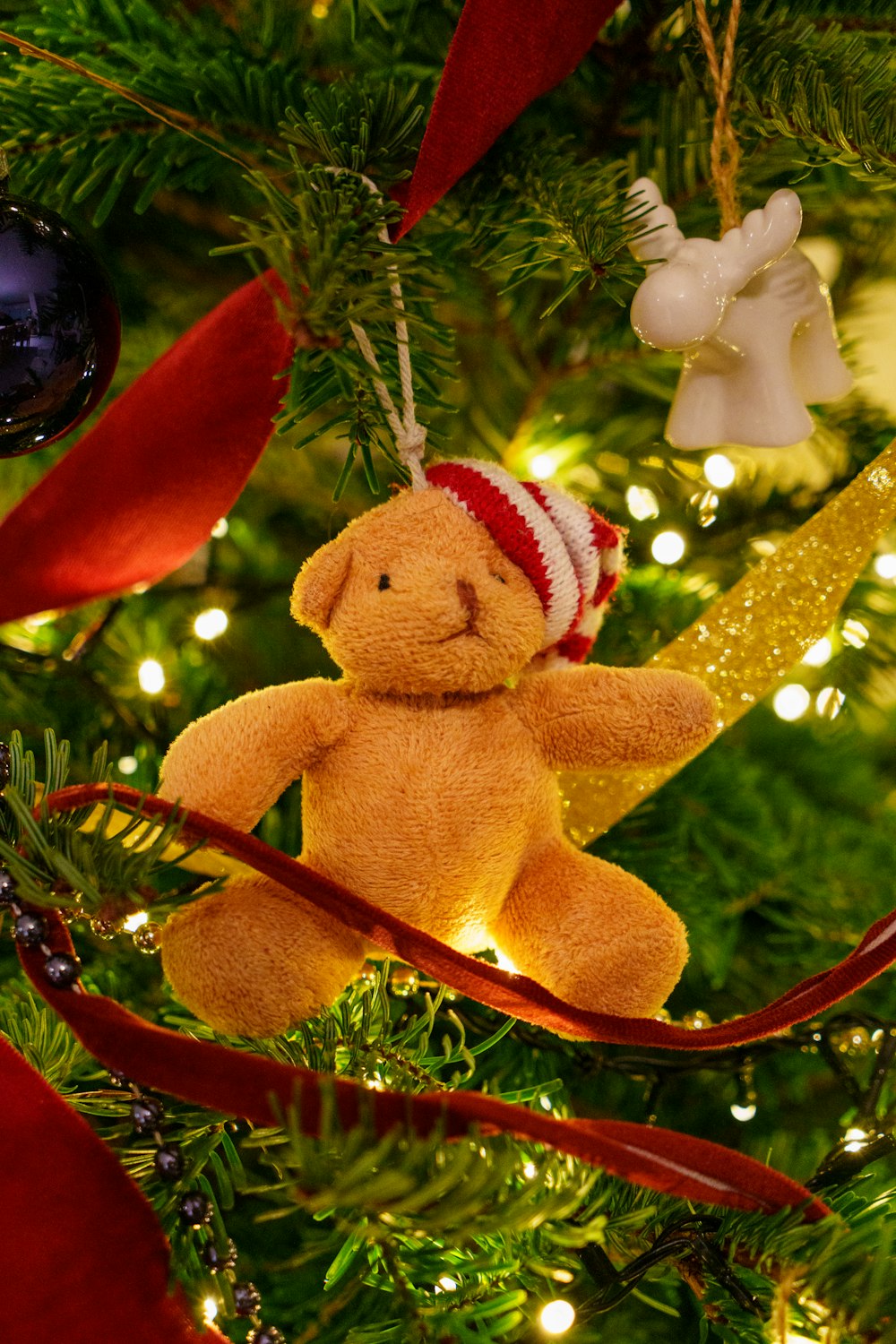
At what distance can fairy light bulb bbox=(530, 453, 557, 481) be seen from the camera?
2.08ft

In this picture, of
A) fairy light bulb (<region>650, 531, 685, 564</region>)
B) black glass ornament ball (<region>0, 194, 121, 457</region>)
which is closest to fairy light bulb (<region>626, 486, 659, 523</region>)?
fairy light bulb (<region>650, 531, 685, 564</region>)

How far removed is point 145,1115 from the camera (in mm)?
359

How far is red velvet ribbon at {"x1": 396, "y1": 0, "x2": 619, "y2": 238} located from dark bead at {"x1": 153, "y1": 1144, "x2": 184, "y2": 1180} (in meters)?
0.35

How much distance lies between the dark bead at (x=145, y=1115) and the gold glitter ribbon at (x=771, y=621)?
8.5 inches

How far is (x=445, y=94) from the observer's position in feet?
1.26

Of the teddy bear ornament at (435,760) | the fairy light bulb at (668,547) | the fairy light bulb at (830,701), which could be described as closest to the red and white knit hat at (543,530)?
the teddy bear ornament at (435,760)

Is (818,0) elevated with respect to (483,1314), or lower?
elevated

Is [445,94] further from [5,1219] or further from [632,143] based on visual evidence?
[5,1219]

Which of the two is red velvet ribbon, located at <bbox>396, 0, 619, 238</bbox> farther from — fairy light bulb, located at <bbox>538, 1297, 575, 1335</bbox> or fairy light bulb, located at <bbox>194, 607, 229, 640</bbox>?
fairy light bulb, located at <bbox>538, 1297, 575, 1335</bbox>

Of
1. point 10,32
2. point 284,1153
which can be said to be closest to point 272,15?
point 10,32

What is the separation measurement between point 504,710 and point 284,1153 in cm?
18

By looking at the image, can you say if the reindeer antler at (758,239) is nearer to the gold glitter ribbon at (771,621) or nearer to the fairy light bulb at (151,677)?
the gold glitter ribbon at (771,621)

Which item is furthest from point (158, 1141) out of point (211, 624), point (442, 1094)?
point (211, 624)

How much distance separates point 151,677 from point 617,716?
30 cm
